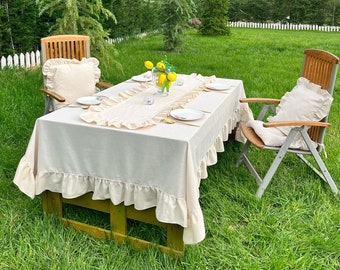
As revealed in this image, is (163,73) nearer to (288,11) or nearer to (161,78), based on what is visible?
(161,78)

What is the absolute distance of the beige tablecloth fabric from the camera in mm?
2301

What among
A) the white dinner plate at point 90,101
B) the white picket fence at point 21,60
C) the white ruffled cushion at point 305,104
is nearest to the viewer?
the white dinner plate at point 90,101

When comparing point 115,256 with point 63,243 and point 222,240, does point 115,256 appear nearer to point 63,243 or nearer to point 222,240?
point 63,243

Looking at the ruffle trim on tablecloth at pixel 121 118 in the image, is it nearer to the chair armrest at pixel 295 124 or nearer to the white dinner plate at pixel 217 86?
the white dinner plate at pixel 217 86

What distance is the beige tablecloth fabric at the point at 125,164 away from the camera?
2.30 meters

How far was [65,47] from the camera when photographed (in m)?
4.23

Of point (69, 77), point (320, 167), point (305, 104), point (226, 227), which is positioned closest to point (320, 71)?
point (305, 104)

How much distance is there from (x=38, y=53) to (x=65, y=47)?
12.2ft

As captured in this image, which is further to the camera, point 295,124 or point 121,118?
point 295,124

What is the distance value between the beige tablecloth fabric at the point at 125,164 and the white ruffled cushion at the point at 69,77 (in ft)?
4.09

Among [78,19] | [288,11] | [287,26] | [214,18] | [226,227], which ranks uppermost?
[78,19]

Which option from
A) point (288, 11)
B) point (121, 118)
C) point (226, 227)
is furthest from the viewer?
point (288, 11)

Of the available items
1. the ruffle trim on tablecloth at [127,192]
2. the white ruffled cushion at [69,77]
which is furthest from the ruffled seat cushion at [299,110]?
the white ruffled cushion at [69,77]

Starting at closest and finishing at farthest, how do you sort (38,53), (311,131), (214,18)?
(311,131) → (38,53) → (214,18)
